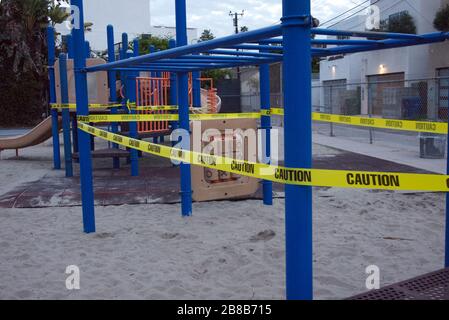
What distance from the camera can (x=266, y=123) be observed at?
19.9ft

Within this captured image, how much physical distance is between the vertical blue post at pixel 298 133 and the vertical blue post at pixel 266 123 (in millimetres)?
3572

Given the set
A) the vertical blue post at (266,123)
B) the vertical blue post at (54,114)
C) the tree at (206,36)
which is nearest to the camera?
the vertical blue post at (266,123)

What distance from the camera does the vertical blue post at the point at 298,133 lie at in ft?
7.16

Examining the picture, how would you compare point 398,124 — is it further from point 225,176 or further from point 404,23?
point 404,23

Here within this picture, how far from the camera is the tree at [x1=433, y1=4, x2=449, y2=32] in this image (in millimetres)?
24344

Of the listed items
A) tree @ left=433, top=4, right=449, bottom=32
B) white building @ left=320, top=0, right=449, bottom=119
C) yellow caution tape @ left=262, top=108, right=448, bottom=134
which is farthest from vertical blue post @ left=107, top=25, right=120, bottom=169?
tree @ left=433, top=4, right=449, bottom=32

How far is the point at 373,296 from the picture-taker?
263cm

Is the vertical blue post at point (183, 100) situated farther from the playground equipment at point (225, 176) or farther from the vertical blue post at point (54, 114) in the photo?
the vertical blue post at point (54, 114)

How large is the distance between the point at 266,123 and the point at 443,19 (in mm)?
22212

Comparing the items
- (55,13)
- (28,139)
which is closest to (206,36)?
(55,13)

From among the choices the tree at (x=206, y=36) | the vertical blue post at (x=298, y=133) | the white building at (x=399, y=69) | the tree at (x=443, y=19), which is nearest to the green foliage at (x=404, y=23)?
the white building at (x=399, y=69)
